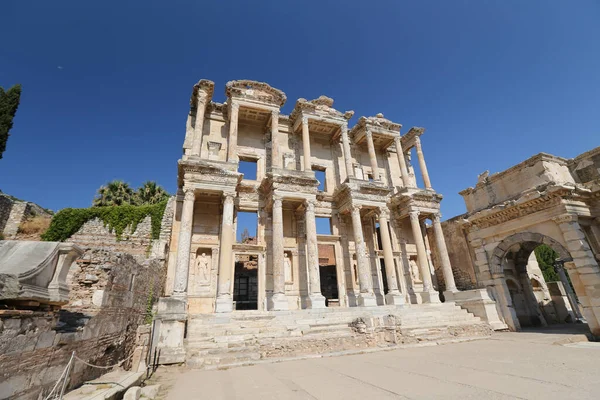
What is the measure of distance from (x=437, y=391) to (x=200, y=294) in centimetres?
1237

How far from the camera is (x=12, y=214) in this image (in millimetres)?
19578

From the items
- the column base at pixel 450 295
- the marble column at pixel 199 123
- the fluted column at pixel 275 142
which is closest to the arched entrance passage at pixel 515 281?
the column base at pixel 450 295

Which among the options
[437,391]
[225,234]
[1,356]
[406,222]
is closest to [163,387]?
[1,356]

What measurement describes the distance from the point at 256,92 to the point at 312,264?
1149 cm

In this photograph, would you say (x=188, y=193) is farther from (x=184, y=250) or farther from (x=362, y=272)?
(x=362, y=272)

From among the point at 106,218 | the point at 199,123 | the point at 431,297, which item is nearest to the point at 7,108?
the point at 106,218

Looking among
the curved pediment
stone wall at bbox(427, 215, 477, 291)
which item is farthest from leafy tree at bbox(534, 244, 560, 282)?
the curved pediment

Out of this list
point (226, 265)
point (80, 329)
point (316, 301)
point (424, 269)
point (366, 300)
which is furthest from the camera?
point (424, 269)

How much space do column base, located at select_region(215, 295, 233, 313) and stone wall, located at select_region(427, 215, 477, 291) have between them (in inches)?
534

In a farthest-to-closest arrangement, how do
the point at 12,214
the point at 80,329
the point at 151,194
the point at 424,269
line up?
the point at 151,194
the point at 12,214
the point at 424,269
the point at 80,329

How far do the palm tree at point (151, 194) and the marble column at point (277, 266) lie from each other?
1498 centimetres

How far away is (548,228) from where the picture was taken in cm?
1193

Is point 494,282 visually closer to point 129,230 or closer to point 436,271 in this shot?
point 436,271

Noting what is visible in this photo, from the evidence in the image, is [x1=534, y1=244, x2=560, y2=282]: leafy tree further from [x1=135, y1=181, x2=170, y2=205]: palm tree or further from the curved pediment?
[x1=135, y1=181, x2=170, y2=205]: palm tree
